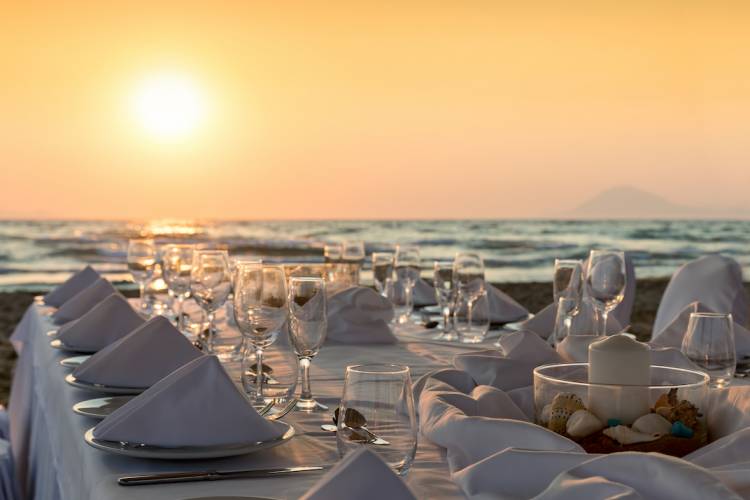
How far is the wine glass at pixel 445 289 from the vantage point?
290cm

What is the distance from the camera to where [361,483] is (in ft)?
3.19

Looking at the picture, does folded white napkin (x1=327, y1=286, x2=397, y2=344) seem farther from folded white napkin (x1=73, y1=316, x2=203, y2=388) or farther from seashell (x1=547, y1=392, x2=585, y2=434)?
seashell (x1=547, y1=392, x2=585, y2=434)

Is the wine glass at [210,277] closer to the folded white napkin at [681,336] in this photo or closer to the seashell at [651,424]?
the folded white napkin at [681,336]

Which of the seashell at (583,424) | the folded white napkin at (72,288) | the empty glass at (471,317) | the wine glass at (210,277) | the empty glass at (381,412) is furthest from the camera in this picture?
the folded white napkin at (72,288)

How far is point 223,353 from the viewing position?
2.60 meters

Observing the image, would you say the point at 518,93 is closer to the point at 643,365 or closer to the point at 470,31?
the point at 470,31

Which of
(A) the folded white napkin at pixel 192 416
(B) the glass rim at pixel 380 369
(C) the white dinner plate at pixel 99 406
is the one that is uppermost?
(B) the glass rim at pixel 380 369

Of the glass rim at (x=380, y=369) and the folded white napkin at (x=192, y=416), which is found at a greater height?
the glass rim at (x=380, y=369)

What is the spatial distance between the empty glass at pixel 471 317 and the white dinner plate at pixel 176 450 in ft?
5.03

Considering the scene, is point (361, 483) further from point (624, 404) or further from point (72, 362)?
point (72, 362)

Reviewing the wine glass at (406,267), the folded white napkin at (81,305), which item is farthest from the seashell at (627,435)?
the folded white napkin at (81,305)

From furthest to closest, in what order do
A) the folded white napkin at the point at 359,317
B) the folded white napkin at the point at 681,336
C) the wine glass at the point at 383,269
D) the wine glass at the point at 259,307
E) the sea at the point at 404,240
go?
the sea at the point at 404,240
the wine glass at the point at 383,269
the folded white napkin at the point at 359,317
the folded white napkin at the point at 681,336
the wine glass at the point at 259,307

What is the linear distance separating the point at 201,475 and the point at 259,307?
0.53 m

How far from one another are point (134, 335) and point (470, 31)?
16349mm
